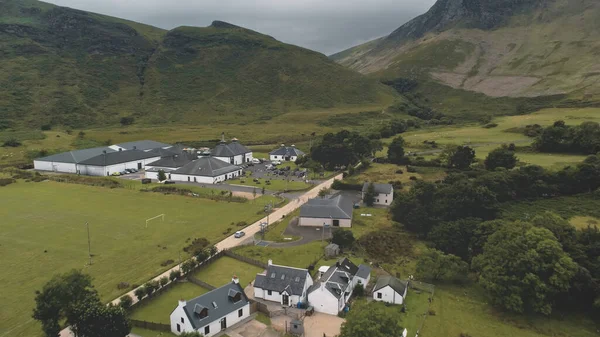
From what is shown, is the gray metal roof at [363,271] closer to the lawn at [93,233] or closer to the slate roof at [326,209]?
the slate roof at [326,209]

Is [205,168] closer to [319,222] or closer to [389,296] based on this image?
[319,222]

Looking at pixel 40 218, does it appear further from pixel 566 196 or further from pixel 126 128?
Answer: pixel 126 128

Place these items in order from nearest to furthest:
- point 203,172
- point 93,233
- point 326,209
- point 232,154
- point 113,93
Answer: point 93,233
point 326,209
point 203,172
point 232,154
point 113,93

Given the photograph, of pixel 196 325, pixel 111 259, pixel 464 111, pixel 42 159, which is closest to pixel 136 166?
pixel 42 159

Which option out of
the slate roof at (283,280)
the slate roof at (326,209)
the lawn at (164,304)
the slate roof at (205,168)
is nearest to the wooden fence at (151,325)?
the lawn at (164,304)

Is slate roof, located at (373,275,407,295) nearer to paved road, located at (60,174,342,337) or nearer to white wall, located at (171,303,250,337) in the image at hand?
white wall, located at (171,303,250,337)

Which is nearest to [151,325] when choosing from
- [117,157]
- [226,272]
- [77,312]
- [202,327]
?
[202,327]
